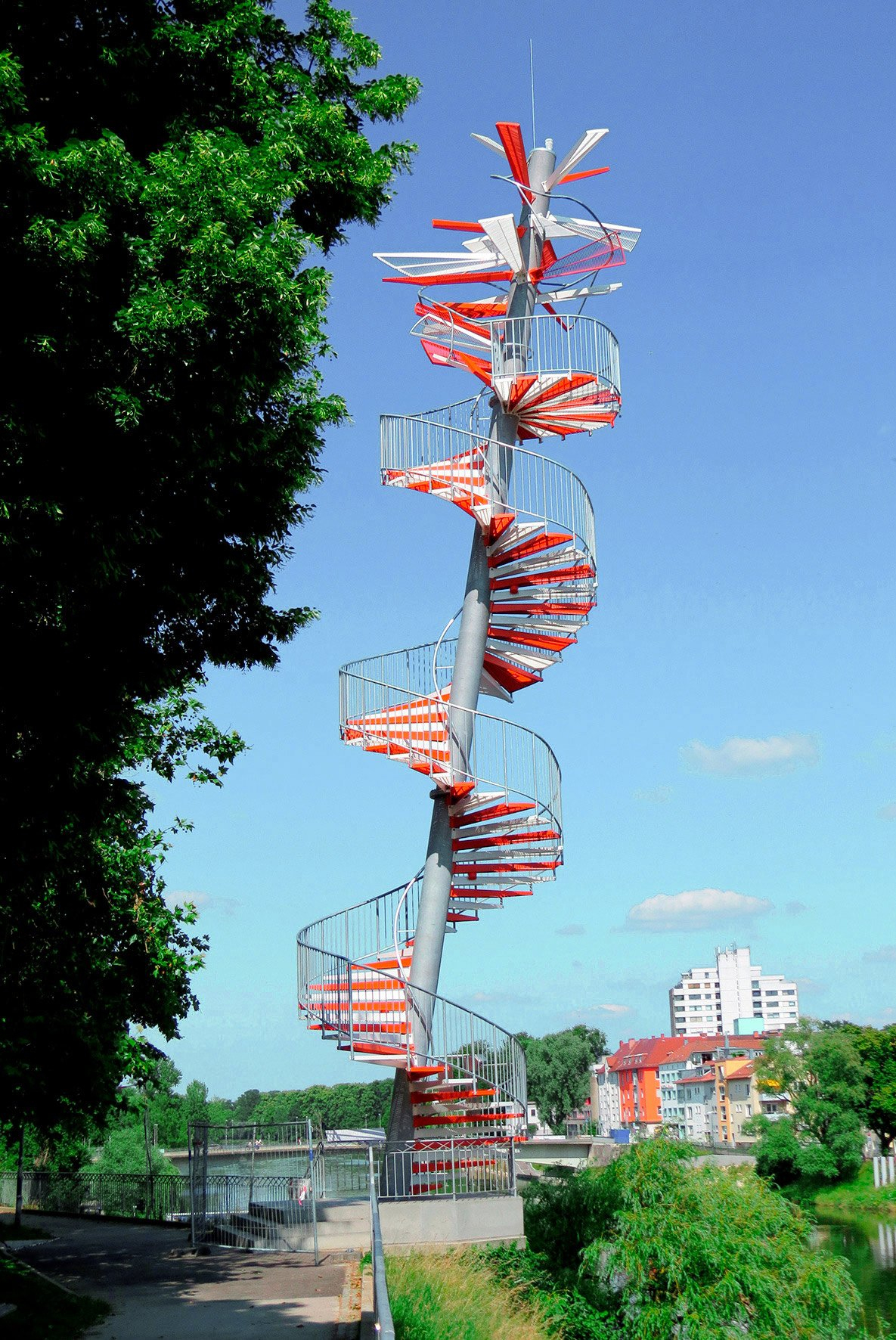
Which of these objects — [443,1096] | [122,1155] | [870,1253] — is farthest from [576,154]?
[122,1155]

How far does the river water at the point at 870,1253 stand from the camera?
74.7 ft

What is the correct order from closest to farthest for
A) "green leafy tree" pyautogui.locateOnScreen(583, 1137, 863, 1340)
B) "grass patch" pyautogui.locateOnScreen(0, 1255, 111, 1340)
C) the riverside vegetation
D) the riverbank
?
"grass patch" pyautogui.locateOnScreen(0, 1255, 111, 1340) < the riverside vegetation < "green leafy tree" pyautogui.locateOnScreen(583, 1137, 863, 1340) < the riverbank

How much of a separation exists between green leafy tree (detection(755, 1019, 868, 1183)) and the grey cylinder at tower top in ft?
118

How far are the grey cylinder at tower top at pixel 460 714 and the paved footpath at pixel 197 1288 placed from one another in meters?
3.35

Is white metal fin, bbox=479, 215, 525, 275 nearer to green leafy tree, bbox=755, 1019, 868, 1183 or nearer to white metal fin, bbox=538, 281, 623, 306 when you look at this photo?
white metal fin, bbox=538, 281, 623, 306

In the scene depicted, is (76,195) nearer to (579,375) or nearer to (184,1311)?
(184,1311)

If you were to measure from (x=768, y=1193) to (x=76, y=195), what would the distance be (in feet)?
42.4

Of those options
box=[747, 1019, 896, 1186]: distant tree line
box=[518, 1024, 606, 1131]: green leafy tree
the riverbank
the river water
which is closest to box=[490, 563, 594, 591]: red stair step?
the river water

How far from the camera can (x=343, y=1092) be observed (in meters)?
88.7

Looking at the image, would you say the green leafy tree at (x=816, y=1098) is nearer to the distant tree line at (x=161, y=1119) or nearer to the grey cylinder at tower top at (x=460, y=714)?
the distant tree line at (x=161, y=1119)

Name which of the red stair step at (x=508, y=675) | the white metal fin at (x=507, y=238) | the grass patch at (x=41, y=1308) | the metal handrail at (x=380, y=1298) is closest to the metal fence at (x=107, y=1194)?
the grass patch at (x=41, y=1308)

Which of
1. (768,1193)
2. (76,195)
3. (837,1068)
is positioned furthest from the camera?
(837,1068)

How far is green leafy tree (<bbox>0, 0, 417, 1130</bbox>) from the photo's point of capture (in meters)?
6.04

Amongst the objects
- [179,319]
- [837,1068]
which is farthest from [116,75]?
[837,1068]
